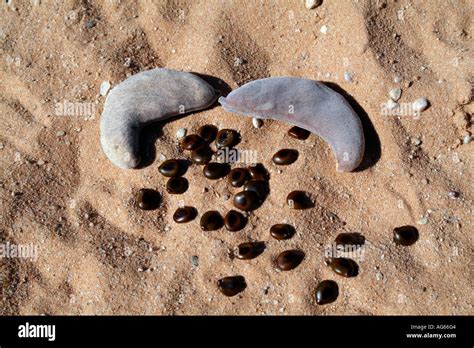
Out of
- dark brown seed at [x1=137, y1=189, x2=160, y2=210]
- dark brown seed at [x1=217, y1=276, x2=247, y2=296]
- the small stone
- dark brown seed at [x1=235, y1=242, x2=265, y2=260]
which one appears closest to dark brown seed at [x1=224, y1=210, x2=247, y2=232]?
dark brown seed at [x1=235, y1=242, x2=265, y2=260]

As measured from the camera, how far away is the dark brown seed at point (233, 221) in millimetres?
3469

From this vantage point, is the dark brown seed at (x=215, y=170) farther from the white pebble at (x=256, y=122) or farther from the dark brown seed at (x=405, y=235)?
the dark brown seed at (x=405, y=235)

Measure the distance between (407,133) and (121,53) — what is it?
2.59m

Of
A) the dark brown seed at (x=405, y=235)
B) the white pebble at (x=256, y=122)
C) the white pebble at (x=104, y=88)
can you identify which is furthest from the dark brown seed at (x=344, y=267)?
the white pebble at (x=104, y=88)

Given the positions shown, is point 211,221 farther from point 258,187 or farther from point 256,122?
point 256,122

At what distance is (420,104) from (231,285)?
7.08ft

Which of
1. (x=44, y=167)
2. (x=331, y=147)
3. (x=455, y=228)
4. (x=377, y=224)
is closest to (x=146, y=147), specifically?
(x=44, y=167)

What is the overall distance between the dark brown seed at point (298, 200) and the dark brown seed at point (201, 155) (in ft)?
2.45

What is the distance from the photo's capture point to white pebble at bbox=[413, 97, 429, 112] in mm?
3645

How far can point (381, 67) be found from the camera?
372 cm

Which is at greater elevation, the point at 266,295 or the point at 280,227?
the point at 280,227
